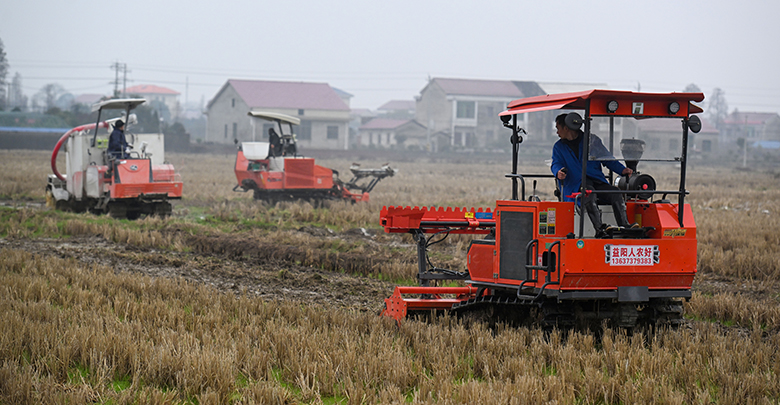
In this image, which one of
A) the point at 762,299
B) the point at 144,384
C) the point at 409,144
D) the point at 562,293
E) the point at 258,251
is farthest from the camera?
the point at 409,144

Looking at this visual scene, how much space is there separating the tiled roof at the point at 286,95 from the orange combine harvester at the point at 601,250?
62831mm

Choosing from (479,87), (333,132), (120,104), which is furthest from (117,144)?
(479,87)

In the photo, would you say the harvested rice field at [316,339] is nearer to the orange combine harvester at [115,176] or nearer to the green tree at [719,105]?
the orange combine harvester at [115,176]

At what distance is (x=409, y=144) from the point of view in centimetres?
7950

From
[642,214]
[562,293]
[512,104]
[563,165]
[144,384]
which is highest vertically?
[512,104]

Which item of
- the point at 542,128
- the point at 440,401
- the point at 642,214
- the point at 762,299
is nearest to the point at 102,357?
the point at 440,401

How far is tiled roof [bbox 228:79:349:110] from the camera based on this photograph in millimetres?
70000

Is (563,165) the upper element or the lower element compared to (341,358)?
upper

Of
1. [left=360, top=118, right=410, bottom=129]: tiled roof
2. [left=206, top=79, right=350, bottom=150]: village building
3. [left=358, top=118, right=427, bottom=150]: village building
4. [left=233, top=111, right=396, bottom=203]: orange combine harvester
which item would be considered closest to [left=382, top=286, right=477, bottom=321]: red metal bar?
[left=233, top=111, right=396, bottom=203]: orange combine harvester

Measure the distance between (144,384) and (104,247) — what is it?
871 cm

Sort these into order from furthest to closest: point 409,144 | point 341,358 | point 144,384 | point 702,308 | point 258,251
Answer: point 409,144 → point 258,251 → point 702,308 → point 341,358 → point 144,384

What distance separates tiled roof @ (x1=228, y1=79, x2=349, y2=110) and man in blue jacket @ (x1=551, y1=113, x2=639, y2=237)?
206 feet

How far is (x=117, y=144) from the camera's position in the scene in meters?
16.6

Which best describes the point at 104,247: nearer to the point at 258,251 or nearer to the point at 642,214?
the point at 258,251
